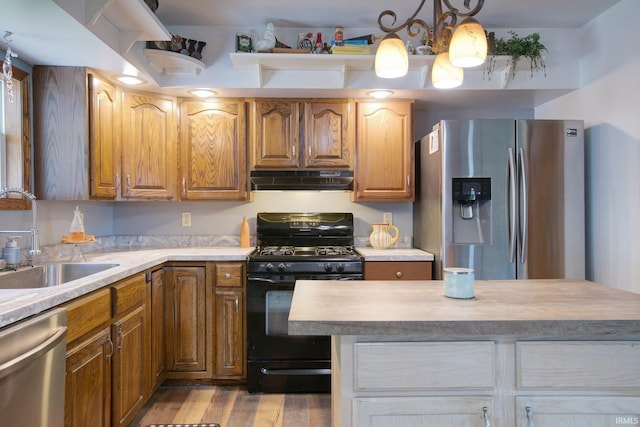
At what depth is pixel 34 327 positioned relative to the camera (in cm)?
134

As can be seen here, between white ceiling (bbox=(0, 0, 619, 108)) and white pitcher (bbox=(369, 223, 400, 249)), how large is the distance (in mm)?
1003

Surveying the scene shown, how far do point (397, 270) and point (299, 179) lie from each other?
3.15 feet

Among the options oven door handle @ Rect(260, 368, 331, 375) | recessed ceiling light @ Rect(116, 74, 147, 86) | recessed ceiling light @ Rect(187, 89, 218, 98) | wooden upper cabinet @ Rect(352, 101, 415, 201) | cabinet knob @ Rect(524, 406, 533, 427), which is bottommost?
oven door handle @ Rect(260, 368, 331, 375)

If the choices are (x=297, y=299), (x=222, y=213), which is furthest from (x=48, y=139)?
(x=297, y=299)

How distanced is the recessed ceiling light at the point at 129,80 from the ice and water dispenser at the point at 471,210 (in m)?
2.15

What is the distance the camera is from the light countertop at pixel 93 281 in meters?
1.33

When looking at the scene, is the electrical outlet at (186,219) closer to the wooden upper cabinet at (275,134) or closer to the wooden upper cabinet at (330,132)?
the wooden upper cabinet at (275,134)

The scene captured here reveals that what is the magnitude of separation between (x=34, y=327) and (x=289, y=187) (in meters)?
1.94

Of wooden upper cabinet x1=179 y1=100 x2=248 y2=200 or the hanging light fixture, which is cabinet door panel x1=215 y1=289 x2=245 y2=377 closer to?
wooden upper cabinet x1=179 y1=100 x2=248 y2=200

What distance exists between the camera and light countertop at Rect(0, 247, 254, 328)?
133 centimetres

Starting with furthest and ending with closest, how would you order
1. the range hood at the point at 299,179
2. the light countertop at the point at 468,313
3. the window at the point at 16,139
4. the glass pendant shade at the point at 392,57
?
the range hood at the point at 299,179 → the window at the point at 16,139 → the glass pendant shade at the point at 392,57 → the light countertop at the point at 468,313

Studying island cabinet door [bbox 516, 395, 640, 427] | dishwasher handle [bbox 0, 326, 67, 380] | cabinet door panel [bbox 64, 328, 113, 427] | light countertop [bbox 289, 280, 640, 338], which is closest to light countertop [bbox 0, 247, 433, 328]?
dishwasher handle [bbox 0, 326, 67, 380]

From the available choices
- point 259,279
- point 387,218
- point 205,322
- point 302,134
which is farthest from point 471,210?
point 205,322

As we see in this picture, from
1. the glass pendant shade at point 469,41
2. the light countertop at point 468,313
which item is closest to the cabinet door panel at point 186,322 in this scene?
the light countertop at point 468,313
